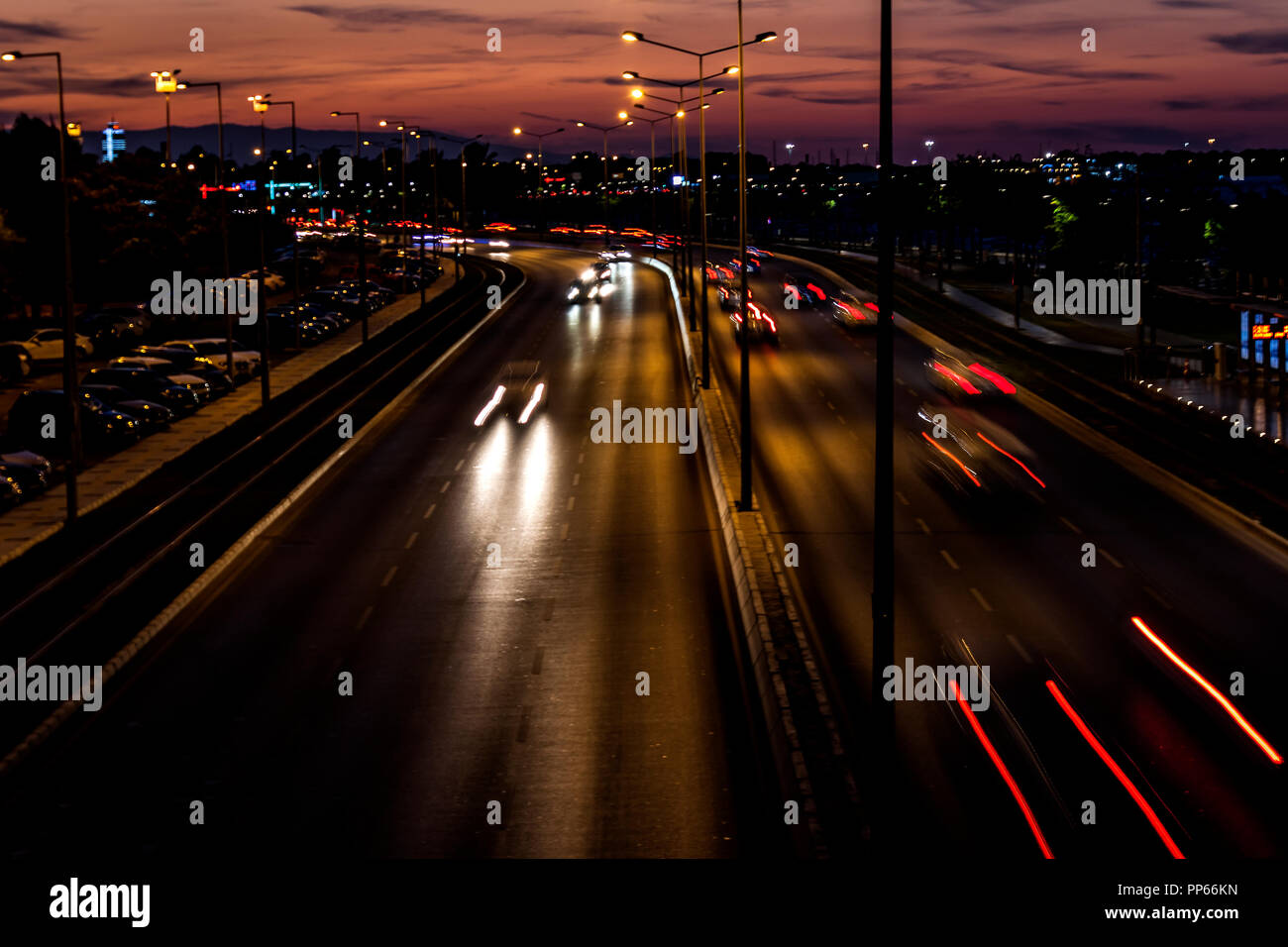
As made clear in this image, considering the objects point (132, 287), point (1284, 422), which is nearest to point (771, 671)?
point (1284, 422)

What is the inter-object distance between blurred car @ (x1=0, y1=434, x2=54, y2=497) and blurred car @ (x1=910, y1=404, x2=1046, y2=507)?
68.2 ft

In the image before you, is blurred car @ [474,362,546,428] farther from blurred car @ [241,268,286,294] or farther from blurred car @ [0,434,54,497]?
blurred car @ [241,268,286,294]

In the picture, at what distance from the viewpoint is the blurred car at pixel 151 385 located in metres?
45.4

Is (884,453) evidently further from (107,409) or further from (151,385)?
(151,385)

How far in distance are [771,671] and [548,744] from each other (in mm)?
3165

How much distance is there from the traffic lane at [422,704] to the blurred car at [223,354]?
84.1ft

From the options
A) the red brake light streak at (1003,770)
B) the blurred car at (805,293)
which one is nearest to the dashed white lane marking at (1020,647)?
the red brake light streak at (1003,770)

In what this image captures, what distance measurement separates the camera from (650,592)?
2517 centimetres

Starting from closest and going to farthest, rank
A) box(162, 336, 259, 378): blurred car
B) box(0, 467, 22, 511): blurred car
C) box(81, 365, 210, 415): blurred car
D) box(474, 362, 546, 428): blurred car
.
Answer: box(0, 467, 22, 511): blurred car → box(81, 365, 210, 415): blurred car → box(474, 362, 546, 428): blurred car → box(162, 336, 259, 378): blurred car

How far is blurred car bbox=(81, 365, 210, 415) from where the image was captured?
45.4m

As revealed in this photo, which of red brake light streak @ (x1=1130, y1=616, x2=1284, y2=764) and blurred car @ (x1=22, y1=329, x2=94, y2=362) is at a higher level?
blurred car @ (x1=22, y1=329, x2=94, y2=362)

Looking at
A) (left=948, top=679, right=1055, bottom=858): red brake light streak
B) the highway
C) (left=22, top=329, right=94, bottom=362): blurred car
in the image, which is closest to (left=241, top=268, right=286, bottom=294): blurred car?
(left=22, top=329, right=94, bottom=362): blurred car
